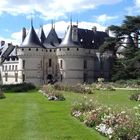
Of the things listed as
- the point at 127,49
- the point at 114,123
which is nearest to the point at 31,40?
the point at 127,49

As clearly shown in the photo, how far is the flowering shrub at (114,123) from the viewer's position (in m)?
10.8

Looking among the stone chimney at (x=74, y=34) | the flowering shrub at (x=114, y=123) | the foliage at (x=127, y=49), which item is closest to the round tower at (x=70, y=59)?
the stone chimney at (x=74, y=34)

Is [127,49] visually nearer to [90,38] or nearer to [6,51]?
[90,38]

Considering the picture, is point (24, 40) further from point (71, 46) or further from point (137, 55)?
point (137, 55)

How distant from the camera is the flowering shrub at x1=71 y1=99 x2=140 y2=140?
Result: 10.8m

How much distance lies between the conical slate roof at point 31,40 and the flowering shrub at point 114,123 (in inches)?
2213

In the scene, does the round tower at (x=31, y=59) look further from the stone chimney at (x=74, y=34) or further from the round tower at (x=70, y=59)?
the stone chimney at (x=74, y=34)

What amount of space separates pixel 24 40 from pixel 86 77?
11.9m

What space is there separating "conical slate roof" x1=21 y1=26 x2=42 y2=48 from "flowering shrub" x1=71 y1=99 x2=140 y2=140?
2213 inches

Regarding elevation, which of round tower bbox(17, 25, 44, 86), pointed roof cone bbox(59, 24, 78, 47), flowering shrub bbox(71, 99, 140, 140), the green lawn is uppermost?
pointed roof cone bbox(59, 24, 78, 47)

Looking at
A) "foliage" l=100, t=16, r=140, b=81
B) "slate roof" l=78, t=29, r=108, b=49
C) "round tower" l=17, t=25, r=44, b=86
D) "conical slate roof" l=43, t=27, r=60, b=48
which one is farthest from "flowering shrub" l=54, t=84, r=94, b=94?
"slate roof" l=78, t=29, r=108, b=49

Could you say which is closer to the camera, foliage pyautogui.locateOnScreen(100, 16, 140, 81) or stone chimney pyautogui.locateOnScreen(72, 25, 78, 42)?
foliage pyautogui.locateOnScreen(100, 16, 140, 81)

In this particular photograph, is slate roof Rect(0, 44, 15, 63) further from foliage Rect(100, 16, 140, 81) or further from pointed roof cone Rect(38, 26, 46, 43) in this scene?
foliage Rect(100, 16, 140, 81)

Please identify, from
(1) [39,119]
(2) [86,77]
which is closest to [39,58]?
(2) [86,77]
